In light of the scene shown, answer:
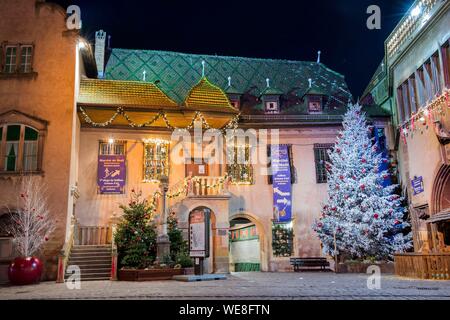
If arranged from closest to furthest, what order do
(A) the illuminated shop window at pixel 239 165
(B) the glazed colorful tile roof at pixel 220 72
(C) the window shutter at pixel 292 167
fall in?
(A) the illuminated shop window at pixel 239 165 → (C) the window shutter at pixel 292 167 → (B) the glazed colorful tile roof at pixel 220 72

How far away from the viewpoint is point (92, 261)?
18.6m

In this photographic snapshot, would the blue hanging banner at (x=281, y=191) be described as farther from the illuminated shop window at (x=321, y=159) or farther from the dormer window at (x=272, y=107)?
the dormer window at (x=272, y=107)

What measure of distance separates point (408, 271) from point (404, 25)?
11869 mm

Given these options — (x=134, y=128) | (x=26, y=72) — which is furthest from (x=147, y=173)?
(x=26, y=72)

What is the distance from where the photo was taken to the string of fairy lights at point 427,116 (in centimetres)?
1788

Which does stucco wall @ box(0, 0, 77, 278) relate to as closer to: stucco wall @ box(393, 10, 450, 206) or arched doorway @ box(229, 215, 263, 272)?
arched doorway @ box(229, 215, 263, 272)

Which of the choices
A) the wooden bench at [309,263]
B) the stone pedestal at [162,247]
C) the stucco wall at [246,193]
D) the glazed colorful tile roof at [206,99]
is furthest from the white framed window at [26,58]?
the wooden bench at [309,263]

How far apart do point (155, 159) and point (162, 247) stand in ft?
19.9

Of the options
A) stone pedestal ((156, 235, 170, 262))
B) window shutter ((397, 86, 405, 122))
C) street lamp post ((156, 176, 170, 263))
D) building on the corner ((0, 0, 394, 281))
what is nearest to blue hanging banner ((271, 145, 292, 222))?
building on the corner ((0, 0, 394, 281))

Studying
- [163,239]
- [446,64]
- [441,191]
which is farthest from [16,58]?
[441,191]

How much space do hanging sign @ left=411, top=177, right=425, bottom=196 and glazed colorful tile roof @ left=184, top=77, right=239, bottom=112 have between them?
9.07 m

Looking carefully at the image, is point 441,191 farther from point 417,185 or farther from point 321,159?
point 321,159

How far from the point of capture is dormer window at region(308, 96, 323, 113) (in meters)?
25.2

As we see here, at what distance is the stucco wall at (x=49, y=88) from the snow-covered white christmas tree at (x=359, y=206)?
1206cm
